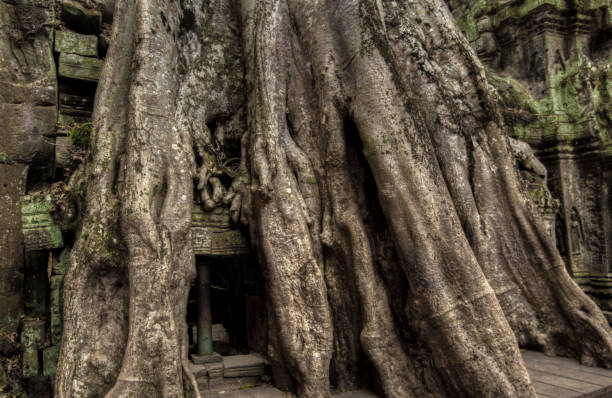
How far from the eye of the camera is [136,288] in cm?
292

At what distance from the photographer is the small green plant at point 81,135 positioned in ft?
12.6

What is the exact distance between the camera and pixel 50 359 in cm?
338

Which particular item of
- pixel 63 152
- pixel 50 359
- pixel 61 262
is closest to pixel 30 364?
pixel 50 359

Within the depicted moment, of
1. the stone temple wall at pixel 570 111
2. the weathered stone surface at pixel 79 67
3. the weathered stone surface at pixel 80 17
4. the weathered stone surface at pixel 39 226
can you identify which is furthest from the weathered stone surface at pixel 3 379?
the stone temple wall at pixel 570 111

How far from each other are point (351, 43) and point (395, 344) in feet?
8.11

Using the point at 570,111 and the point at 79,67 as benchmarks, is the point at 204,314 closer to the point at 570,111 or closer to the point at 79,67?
the point at 79,67

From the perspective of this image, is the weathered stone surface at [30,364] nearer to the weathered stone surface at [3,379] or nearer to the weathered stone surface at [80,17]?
the weathered stone surface at [3,379]

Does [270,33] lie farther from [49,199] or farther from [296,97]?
[49,199]

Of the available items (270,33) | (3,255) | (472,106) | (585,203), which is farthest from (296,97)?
(585,203)

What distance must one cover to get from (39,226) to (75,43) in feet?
6.01

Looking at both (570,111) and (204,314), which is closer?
(204,314)

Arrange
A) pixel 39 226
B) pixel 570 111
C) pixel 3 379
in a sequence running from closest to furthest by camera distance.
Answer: pixel 3 379
pixel 39 226
pixel 570 111

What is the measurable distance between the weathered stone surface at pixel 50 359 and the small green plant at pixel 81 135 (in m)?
1.64

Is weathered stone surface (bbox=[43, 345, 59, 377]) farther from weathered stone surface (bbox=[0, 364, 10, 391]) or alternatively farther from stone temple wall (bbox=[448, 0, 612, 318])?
stone temple wall (bbox=[448, 0, 612, 318])
